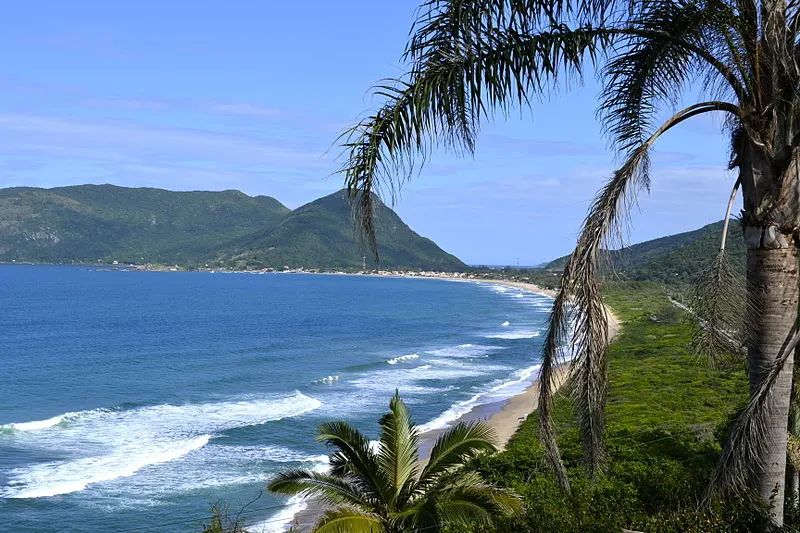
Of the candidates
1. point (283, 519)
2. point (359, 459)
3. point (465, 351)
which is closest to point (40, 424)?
point (283, 519)

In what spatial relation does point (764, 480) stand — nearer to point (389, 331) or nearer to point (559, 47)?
point (559, 47)

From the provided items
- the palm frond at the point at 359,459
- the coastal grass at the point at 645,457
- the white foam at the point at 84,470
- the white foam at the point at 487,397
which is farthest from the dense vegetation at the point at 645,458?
the white foam at the point at 84,470

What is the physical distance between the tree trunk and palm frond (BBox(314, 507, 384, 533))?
651 cm

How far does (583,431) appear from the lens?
17.3 feet

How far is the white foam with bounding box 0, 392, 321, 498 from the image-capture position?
92.7ft

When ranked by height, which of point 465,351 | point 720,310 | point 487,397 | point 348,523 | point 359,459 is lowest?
point 487,397

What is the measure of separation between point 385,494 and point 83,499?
17741 mm

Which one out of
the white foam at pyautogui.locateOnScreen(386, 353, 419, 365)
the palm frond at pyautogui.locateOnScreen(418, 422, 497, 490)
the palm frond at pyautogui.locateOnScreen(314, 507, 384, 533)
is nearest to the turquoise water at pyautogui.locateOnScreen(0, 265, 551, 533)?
the white foam at pyautogui.locateOnScreen(386, 353, 419, 365)

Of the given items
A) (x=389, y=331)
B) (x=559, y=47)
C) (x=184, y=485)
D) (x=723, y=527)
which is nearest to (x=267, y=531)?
(x=184, y=485)

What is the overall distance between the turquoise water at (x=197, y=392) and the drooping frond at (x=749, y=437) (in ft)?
65.9

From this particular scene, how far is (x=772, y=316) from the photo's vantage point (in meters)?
5.34

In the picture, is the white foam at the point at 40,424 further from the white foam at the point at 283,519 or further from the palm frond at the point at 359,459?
the palm frond at the point at 359,459

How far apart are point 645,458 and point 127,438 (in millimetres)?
22098

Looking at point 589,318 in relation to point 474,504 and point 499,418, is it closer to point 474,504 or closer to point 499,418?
point 474,504
